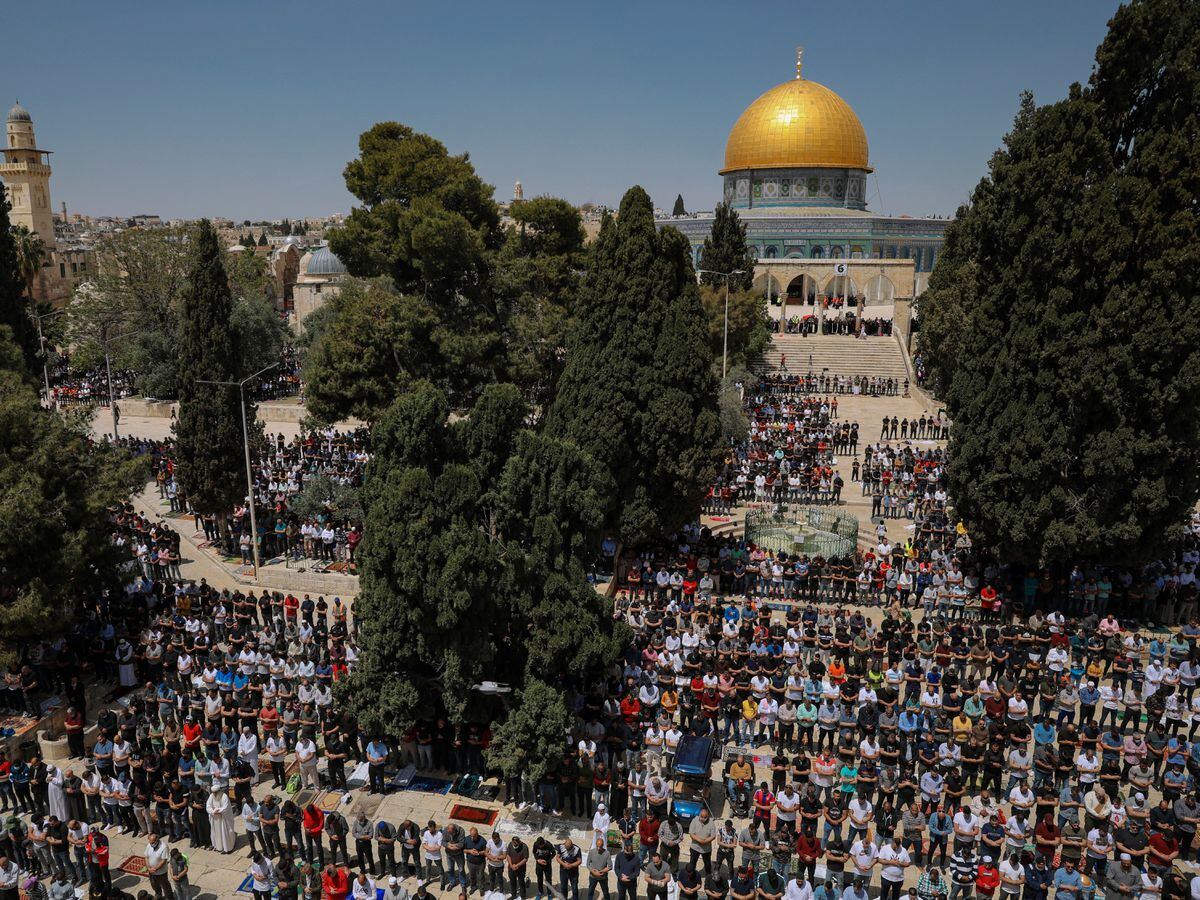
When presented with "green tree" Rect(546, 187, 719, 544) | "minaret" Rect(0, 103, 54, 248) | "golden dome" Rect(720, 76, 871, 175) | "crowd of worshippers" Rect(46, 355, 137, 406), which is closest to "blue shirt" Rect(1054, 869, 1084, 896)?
"green tree" Rect(546, 187, 719, 544)

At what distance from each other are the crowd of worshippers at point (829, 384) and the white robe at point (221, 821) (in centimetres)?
3164

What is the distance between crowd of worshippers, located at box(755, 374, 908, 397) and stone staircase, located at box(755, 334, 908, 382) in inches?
42.6

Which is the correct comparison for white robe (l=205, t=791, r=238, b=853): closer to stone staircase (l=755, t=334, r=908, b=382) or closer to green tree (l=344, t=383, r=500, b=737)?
green tree (l=344, t=383, r=500, b=737)

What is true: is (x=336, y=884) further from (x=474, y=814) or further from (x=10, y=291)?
(x=10, y=291)

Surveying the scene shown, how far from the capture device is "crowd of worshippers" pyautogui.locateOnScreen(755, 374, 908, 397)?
131ft

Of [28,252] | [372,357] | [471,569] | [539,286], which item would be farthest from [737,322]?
[28,252]

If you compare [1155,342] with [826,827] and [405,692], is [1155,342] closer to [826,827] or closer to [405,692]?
[826,827]

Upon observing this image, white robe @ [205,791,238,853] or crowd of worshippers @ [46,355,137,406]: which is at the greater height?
crowd of worshippers @ [46,355,137,406]

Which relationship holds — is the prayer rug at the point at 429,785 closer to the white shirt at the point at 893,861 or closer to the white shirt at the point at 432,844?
the white shirt at the point at 432,844

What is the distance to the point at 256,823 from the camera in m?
11.0

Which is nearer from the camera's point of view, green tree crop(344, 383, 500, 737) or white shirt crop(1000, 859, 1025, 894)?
white shirt crop(1000, 859, 1025, 894)

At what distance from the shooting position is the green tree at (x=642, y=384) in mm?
19250

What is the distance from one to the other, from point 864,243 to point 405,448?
52346 mm

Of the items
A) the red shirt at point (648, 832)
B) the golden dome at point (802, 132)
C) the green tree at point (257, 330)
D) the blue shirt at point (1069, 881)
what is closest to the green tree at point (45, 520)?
the red shirt at point (648, 832)
